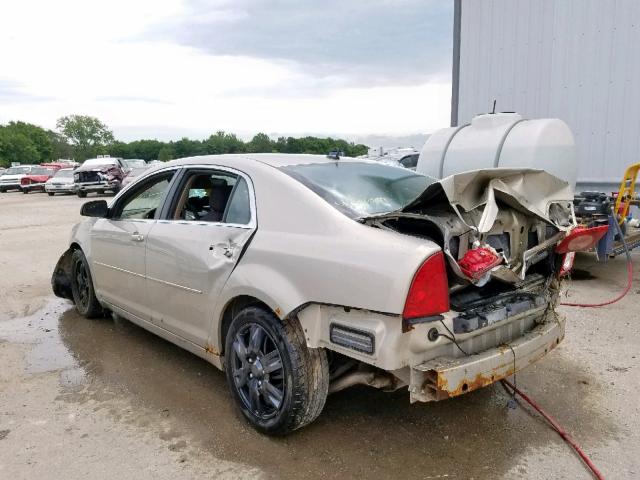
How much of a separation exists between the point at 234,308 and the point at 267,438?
0.78 meters

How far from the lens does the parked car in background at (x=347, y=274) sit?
253cm

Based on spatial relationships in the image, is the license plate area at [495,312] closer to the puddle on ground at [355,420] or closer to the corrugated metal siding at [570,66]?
the puddle on ground at [355,420]

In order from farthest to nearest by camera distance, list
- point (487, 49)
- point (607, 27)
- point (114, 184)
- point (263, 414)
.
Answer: point (114, 184), point (487, 49), point (607, 27), point (263, 414)

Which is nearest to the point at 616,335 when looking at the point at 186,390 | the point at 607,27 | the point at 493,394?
the point at 493,394

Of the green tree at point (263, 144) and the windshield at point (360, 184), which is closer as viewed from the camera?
the windshield at point (360, 184)

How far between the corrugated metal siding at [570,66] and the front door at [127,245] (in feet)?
25.1

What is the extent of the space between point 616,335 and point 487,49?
7018mm

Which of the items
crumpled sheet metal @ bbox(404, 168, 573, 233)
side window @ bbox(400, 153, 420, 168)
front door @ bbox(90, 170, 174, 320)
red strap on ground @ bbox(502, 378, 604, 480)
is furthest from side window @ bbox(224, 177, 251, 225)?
side window @ bbox(400, 153, 420, 168)

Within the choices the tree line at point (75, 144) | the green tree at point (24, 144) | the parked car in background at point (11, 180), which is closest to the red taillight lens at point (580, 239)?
the parked car in background at point (11, 180)

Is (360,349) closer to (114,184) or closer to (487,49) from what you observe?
(487,49)

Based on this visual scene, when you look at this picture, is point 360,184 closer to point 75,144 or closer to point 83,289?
point 83,289

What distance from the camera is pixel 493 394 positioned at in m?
3.63

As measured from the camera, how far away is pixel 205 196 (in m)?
4.02

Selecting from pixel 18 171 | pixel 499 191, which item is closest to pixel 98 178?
pixel 18 171
